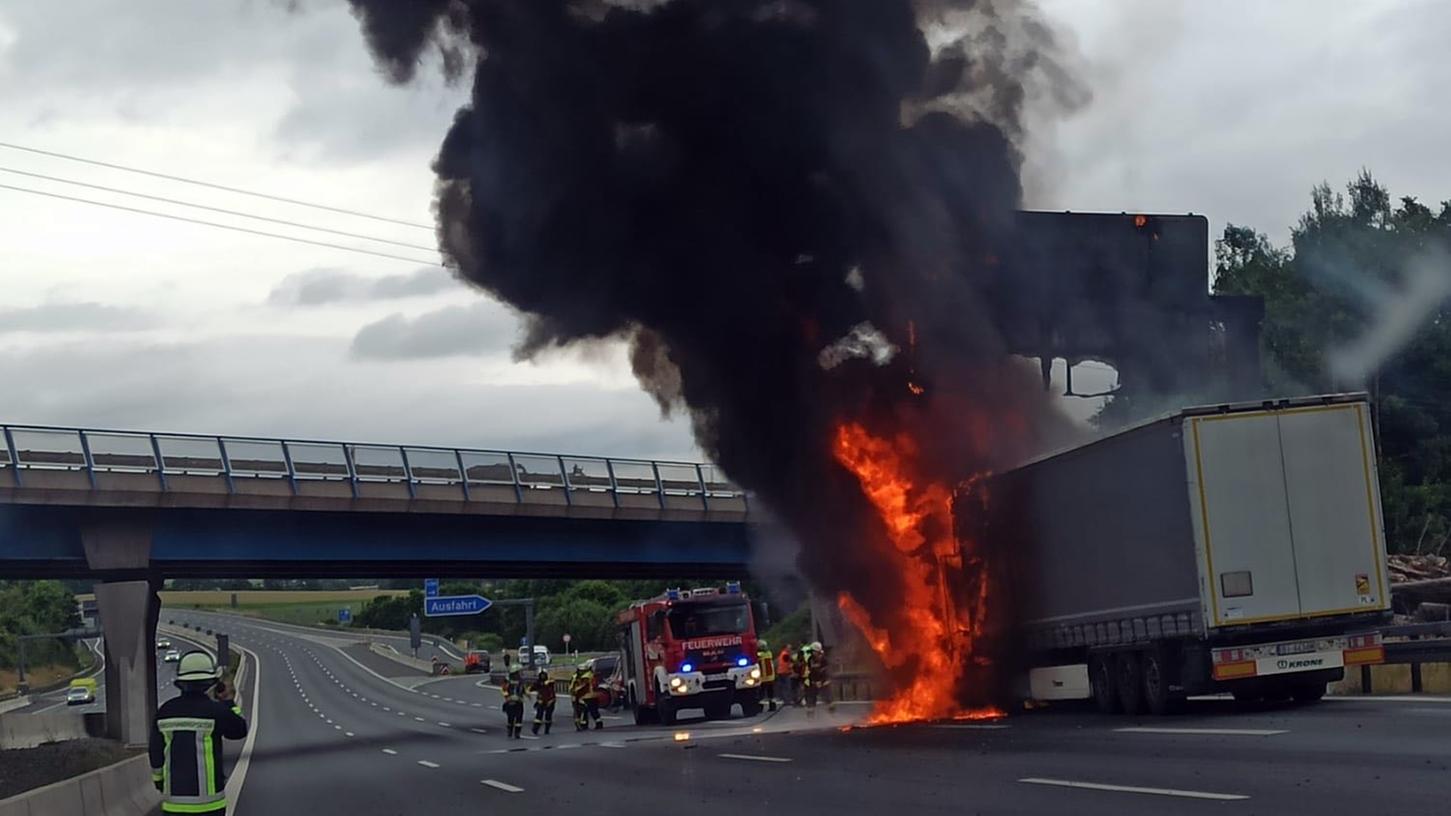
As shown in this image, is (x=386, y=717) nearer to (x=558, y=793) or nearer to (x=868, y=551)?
(x=868, y=551)

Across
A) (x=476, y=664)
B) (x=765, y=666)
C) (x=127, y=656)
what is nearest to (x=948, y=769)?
(x=765, y=666)

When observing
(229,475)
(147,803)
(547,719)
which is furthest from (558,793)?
(229,475)

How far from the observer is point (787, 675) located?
1607 inches

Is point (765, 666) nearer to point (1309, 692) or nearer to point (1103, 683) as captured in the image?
point (1103, 683)

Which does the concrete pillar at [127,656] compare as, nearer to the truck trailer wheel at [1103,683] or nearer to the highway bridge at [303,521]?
the highway bridge at [303,521]

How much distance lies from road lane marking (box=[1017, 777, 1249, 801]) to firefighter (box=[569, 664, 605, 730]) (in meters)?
24.0

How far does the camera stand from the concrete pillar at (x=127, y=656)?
4241 cm

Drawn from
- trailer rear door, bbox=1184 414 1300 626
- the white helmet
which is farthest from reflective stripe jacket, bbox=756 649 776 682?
the white helmet

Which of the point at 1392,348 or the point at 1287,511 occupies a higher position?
the point at 1392,348

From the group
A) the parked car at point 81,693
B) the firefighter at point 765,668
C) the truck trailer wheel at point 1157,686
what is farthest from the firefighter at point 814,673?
the parked car at point 81,693

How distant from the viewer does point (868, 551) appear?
26.7 m

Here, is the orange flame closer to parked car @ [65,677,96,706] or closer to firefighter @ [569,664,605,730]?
firefighter @ [569,664,605,730]

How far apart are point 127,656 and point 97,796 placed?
27851mm

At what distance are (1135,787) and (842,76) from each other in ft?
58.3
